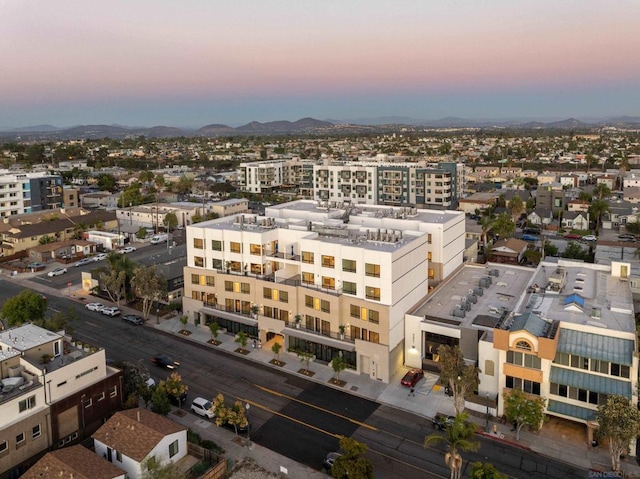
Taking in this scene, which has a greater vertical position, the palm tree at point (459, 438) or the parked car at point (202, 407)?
the palm tree at point (459, 438)

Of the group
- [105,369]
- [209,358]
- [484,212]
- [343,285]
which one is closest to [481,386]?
[343,285]

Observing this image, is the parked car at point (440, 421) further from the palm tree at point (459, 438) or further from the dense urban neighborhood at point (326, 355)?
the palm tree at point (459, 438)

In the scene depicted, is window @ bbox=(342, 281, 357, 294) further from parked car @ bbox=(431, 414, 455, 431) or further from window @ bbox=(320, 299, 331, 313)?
parked car @ bbox=(431, 414, 455, 431)

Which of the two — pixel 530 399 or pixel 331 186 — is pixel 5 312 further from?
pixel 331 186

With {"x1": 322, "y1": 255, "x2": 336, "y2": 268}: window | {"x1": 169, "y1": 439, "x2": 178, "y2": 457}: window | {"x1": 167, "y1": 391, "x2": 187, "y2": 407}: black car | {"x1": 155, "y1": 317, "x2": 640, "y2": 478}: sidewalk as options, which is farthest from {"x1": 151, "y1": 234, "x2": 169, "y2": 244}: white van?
{"x1": 169, "y1": 439, "x2": 178, "y2": 457}: window

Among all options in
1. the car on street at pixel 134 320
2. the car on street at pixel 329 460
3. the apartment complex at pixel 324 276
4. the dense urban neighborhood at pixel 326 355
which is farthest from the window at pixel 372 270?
the car on street at pixel 134 320
